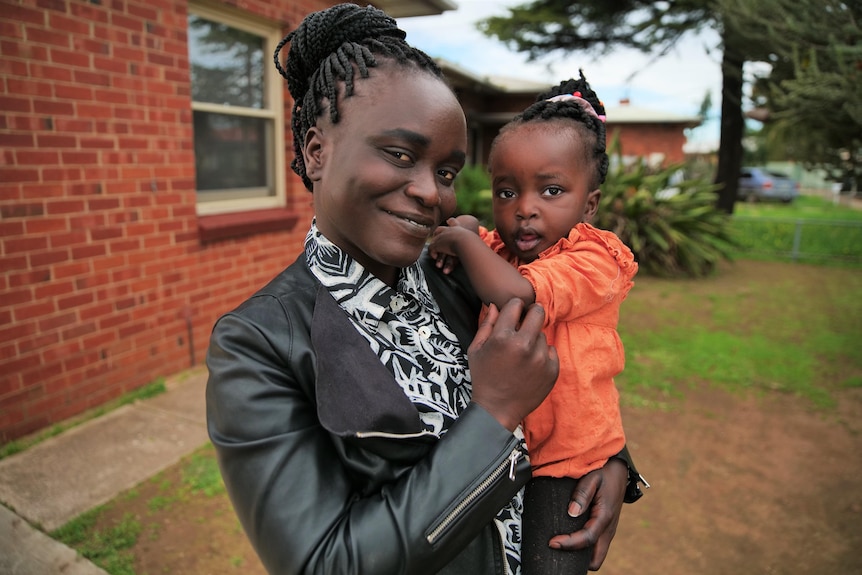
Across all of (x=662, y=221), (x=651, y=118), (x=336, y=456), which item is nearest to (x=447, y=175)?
(x=336, y=456)

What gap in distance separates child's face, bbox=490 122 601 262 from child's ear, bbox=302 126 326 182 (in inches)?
28.3

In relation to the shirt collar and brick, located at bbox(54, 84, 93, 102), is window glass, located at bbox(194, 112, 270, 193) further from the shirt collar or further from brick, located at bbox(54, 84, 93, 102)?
the shirt collar

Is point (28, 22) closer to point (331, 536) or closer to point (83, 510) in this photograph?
point (83, 510)

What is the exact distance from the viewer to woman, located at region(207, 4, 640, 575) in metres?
1.04

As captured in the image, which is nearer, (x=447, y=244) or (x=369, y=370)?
(x=369, y=370)

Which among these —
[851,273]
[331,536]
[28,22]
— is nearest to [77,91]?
[28,22]

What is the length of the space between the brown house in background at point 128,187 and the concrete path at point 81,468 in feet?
0.85

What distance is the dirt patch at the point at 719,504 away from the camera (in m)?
3.03

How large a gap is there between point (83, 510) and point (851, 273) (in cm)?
1216

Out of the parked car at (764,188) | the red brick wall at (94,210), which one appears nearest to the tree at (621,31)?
the red brick wall at (94,210)

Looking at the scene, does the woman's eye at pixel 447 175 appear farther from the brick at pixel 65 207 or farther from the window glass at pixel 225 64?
the window glass at pixel 225 64

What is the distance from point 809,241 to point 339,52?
45.9 feet

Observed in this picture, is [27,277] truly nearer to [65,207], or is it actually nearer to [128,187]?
[65,207]

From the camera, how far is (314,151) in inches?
51.5
